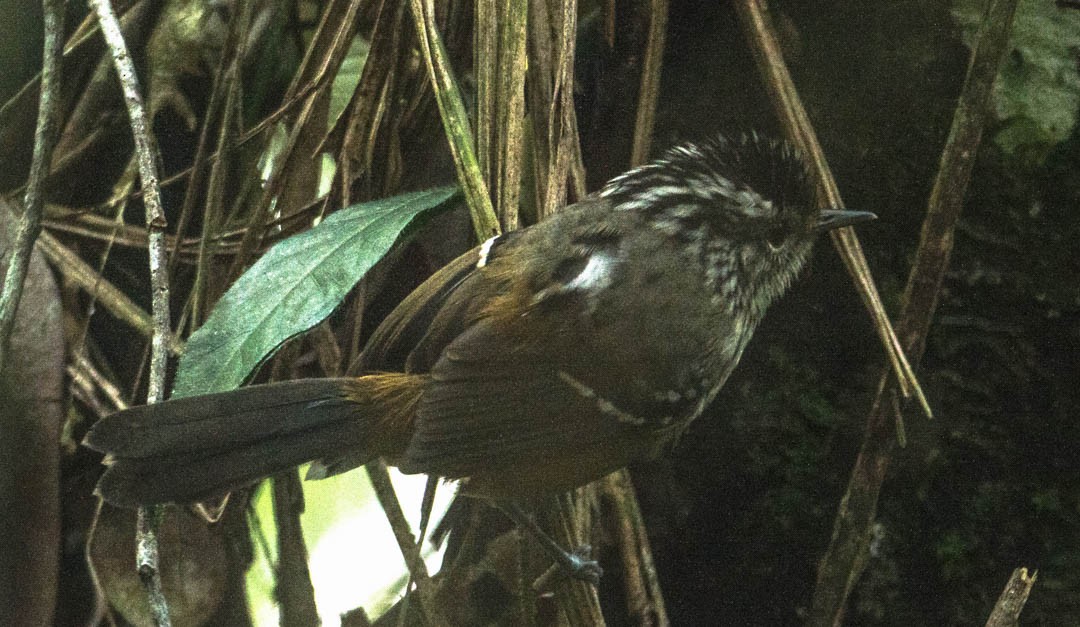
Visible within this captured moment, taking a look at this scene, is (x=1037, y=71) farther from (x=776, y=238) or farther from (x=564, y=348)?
(x=564, y=348)

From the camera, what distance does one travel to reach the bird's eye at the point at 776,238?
186 centimetres

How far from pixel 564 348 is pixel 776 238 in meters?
0.42

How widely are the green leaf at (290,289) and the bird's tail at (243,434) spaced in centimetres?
6

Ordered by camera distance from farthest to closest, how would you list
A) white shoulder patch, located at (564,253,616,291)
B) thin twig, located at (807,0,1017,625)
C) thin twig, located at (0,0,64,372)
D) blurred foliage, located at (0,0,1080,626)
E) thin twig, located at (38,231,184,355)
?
thin twig, located at (38,231,184,355)
blurred foliage, located at (0,0,1080,626)
thin twig, located at (807,0,1017,625)
white shoulder patch, located at (564,253,616,291)
thin twig, located at (0,0,64,372)

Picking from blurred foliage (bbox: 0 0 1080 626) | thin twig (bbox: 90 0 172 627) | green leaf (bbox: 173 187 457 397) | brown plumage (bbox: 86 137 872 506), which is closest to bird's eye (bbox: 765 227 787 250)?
brown plumage (bbox: 86 137 872 506)

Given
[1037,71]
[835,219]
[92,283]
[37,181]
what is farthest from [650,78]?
[92,283]

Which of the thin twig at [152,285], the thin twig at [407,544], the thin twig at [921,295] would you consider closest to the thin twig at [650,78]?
the thin twig at [921,295]

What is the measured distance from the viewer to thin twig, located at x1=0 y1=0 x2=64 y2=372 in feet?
5.44

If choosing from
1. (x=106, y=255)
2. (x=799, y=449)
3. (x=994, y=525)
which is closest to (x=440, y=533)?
(x=799, y=449)

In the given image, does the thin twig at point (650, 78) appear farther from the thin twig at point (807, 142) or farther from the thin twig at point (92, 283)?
the thin twig at point (92, 283)

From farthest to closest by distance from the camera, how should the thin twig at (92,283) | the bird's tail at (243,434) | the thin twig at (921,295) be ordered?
the thin twig at (92,283) < the thin twig at (921,295) < the bird's tail at (243,434)

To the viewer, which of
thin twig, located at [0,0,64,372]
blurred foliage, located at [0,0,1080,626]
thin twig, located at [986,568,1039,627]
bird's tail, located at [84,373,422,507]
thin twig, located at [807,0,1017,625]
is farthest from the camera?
blurred foliage, located at [0,0,1080,626]

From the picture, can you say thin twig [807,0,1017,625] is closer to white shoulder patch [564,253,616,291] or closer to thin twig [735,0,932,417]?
→ thin twig [735,0,932,417]

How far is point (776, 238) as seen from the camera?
6.15 feet
